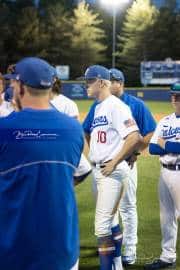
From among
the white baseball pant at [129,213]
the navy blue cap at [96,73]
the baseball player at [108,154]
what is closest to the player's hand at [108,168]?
the baseball player at [108,154]

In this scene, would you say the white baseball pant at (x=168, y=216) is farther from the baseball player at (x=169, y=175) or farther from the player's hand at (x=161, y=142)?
the player's hand at (x=161, y=142)

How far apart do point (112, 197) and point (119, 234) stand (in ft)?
1.56

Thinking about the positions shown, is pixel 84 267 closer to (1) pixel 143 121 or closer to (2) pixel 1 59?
(1) pixel 143 121

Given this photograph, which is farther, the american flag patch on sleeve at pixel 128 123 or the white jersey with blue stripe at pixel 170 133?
the white jersey with blue stripe at pixel 170 133

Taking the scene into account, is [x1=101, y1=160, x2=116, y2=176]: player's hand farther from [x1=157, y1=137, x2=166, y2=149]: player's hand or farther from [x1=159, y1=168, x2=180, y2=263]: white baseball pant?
[x1=159, y1=168, x2=180, y2=263]: white baseball pant

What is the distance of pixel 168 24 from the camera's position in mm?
60125

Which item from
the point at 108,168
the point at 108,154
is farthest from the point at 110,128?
the point at 108,168

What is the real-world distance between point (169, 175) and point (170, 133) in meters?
A: 0.44

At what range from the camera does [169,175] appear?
564 centimetres

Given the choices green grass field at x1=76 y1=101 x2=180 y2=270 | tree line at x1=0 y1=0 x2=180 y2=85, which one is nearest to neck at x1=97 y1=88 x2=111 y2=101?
green grass field at x1=76 y1=101 x2=180 y2=270

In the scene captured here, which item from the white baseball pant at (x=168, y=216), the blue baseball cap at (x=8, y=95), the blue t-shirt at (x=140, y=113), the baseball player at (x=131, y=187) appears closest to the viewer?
the blue baseball cap at (x=8, y=95)

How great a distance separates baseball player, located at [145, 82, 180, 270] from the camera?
562cm

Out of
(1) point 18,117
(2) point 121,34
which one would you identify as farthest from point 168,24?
(1) point 18,117

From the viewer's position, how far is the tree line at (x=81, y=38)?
191 ft
